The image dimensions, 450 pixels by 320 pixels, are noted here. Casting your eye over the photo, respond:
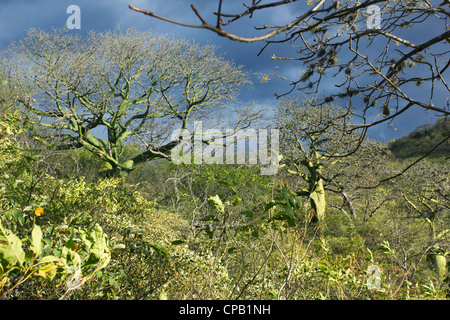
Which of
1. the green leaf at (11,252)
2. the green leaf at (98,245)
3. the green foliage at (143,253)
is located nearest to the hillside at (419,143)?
the green foliage at (143,253)

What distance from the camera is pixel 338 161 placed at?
54.3 ft

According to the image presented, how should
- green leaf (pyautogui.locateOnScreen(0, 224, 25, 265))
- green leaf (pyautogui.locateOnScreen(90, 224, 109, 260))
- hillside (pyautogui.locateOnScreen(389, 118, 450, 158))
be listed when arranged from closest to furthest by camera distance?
1. green leaf (pyautogui.locateOnScreen(0, 224, 25, 265))
2. green leaf (pyautogui.locateOnScreen(90, 224, 109, 260))
3. hillside (pyautogui.locateOnScreen(389, 118, 450, 158))

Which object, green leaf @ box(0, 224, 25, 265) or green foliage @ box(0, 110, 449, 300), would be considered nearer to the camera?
green leaf @ box(0, 224, 25, 265)

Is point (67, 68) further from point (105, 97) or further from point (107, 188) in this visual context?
point (107, 188)

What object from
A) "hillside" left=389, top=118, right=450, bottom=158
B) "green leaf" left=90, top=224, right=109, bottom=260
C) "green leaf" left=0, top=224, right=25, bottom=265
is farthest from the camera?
"hillside" left=389, top=118, right=450, bottom=158

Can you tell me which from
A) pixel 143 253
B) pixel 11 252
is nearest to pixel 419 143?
pixel 143 253

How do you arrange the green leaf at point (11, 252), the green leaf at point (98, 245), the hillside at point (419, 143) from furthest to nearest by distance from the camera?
the hillside at point (419, 143)
the green leaf at point (98, 245)
the green leaf at point (11, 252)

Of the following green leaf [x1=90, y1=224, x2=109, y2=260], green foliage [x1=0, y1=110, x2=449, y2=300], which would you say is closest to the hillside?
green foliage [x1=0, y1=110, x2=449, y2=300]

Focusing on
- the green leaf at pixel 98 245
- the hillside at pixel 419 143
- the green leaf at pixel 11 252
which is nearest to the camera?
the green leaf at pixel 11 252

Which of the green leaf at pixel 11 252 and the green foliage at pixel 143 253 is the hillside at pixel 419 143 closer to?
the green foliage at pixel 143 253

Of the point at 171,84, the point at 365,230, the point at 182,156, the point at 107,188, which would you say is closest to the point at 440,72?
the point at 107,188

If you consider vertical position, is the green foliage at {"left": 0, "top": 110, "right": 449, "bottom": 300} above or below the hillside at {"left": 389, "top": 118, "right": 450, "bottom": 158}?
below

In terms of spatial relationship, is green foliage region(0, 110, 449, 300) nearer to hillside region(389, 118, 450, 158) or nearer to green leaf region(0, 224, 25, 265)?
green leaf region(0, 224, 25, 265)
